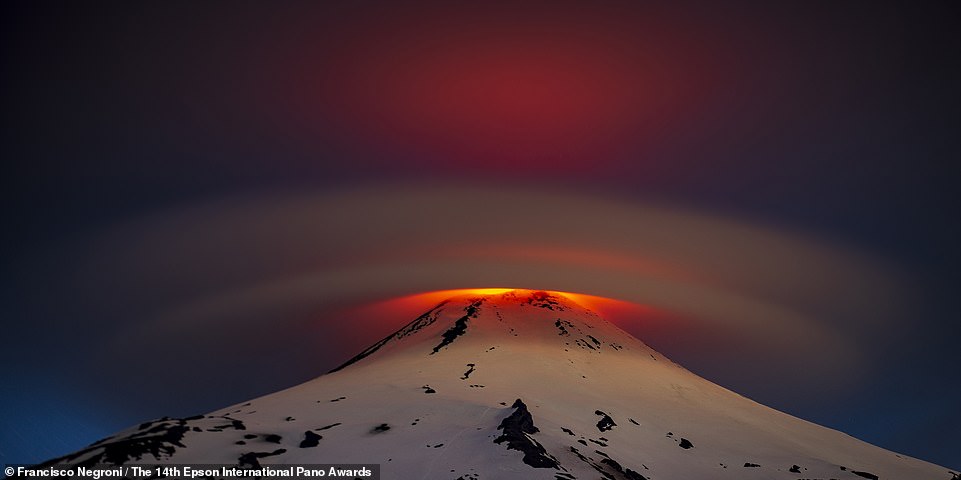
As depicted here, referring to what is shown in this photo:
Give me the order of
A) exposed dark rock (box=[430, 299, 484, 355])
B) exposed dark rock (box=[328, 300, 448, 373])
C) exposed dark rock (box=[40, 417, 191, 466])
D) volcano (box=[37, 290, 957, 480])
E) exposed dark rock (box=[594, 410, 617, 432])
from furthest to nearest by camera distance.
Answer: exposed dark rock (box=[328, 300, 448, 373]), exposed dark rock (box=[430, 299, 484, 355]), exposed dark rock (box=[594, 410, 617, 432]), volcano (box=[37, 290, 957, 480]), exposed dark rock (box=[40, 417, 191, 466])

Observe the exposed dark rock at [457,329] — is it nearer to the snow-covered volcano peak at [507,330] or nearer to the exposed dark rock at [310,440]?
the snow-covered volcano peak at [507,330]

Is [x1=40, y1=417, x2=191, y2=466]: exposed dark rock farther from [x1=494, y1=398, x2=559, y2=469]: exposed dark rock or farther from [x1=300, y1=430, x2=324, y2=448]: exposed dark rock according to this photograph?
[x1=494, y1=398, x2=559, y2=469]: exposed dark rock

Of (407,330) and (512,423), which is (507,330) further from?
(512,423)

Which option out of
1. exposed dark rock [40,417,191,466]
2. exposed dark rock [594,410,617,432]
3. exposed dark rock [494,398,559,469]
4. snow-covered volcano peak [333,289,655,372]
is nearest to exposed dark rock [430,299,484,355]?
snow-covered volcano peak [333,289,655,372]

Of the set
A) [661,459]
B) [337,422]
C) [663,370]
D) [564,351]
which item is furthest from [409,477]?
[663,370]

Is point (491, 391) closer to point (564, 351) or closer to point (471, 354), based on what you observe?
point (471, 354)

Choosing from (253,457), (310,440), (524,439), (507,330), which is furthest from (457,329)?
(253,457)
